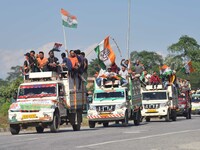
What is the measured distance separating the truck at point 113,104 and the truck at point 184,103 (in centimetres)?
1350

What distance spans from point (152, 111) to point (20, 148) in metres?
24.7

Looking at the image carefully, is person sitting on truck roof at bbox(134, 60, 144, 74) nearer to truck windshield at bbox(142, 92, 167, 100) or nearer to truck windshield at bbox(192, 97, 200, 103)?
truck windshield at bbox(142, 92, 167, 100)

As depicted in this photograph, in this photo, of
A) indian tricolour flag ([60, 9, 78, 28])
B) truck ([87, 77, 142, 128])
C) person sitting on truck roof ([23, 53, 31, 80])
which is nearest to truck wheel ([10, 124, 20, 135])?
person sitting on truck roof ([23, 53, 31, 80])

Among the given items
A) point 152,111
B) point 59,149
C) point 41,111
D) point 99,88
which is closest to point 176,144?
point 59,149

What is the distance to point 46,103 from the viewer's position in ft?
85.5

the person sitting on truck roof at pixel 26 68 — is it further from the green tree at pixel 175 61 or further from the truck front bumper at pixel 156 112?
the green tree at pixel 175 61

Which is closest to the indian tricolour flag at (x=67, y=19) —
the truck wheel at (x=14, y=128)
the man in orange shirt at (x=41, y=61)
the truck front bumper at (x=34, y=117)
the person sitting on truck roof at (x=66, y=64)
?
the person sitting on truck roof at (x=66, y=64)

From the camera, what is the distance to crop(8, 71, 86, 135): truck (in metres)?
25.8

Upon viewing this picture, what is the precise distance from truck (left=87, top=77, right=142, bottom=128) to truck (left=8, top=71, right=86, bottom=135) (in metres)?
2.27

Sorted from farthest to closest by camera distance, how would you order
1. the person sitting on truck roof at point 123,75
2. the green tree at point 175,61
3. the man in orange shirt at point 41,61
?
the green tree at point 175,61, the person sitting on truck roof at point 123,75, the man in orange shirt at point 41,61

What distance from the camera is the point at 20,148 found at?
1703cm

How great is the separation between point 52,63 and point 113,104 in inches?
210

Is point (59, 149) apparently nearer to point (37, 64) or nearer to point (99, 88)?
point (37, 64)

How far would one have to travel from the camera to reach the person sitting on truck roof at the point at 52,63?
28109mm
